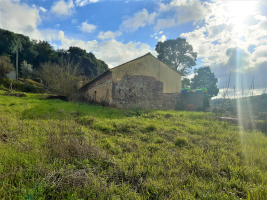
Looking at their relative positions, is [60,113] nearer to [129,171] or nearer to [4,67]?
[129,171]

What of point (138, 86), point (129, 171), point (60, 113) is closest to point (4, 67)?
point (60, 113)

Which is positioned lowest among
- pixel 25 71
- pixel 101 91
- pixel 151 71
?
pixel 101 91

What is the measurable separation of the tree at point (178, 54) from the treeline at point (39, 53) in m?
16.6

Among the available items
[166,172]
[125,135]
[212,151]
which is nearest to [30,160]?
[166,172]

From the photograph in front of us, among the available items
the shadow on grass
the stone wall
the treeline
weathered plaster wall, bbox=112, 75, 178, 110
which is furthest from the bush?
the stone wall

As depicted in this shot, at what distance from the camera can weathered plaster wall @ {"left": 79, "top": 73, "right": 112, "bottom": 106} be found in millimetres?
12723

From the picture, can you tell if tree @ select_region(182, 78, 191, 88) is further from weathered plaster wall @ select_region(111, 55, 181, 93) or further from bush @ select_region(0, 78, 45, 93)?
bush @ select_region(0, 78, 45, 93)

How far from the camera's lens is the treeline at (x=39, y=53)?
26.6m

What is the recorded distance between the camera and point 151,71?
1437 centimetres

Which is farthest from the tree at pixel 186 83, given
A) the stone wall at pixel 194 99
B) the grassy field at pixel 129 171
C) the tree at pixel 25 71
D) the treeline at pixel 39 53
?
the tree at pixel 25 71

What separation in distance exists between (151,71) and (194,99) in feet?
20.5

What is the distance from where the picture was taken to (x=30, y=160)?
111 inches

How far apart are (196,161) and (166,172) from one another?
98cm

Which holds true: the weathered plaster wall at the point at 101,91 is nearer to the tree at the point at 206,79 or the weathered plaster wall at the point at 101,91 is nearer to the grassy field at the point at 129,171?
the grassy field at the point at 129,171
